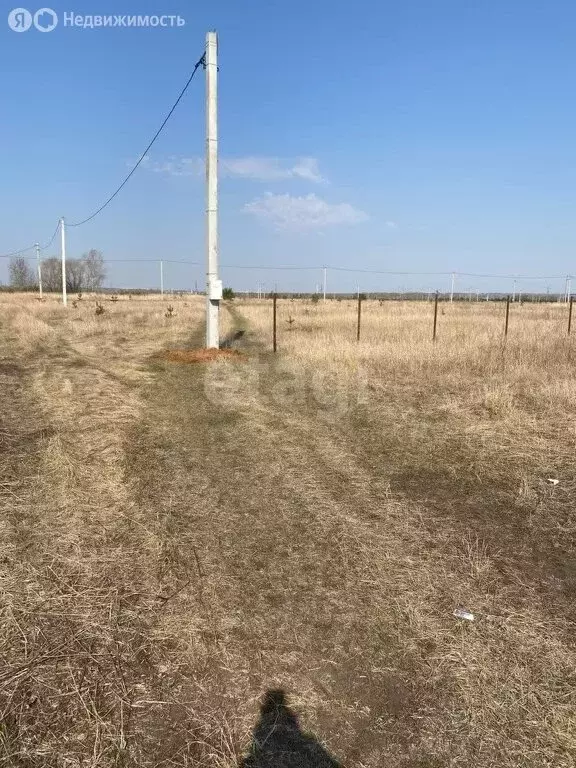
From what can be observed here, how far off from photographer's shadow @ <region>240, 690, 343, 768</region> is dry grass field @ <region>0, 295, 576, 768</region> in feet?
0.06

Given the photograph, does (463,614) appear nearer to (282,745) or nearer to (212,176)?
(282,745)

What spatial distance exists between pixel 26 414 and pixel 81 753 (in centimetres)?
575

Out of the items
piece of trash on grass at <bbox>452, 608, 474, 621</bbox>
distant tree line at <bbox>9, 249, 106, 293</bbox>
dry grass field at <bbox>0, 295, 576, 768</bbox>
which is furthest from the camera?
distant tree line at <bbox>9, 249, 106, 293</bbox>

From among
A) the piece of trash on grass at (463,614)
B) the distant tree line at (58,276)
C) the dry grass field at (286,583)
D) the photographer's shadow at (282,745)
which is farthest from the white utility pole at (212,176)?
the distant tree line at (58,276)

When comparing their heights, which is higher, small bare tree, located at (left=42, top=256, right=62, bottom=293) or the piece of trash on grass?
small bare tree, located at (left=42, top=256, right=62, bottom=293)

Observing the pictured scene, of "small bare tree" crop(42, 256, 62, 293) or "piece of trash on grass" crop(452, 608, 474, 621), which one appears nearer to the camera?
"piece of trash on grass" crop(452, 608, 474, 621)

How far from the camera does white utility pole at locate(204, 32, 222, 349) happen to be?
13.1 metres

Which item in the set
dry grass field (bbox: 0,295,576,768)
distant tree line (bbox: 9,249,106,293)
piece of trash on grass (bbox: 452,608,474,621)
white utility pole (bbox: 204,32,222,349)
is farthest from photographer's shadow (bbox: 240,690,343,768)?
distant tree line (bbox: 9,249,106,293)

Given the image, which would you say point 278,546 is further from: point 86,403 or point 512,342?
point 512,342

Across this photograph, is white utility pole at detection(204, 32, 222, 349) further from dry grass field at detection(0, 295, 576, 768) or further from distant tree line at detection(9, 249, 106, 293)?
distant tree line at detection(9, 249, 106, 293)

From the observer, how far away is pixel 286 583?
318 cm

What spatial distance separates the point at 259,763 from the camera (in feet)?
6.34

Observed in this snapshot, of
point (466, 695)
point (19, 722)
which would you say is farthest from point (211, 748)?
point (466, 695)

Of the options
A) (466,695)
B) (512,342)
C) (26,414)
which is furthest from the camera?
(512,342)
